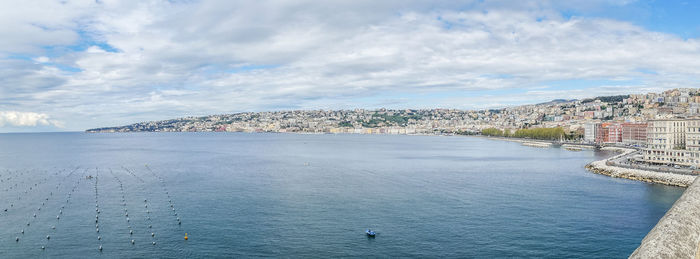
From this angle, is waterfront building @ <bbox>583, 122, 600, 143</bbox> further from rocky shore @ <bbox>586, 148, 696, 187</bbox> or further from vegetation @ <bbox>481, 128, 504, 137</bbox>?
rocky shore @ <bbox>586, 148, 696, 187</bbox>

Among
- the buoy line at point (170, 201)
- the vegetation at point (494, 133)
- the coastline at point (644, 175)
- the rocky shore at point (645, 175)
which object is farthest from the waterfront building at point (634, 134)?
the buoy line at point (170, 201)

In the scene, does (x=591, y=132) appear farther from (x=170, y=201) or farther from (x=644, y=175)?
(x=170, y=201)

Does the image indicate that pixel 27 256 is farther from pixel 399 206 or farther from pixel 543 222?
pixel 543 222

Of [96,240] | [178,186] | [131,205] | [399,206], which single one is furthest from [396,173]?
[96,240]

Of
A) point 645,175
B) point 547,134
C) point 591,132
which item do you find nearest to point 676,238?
point 645,175

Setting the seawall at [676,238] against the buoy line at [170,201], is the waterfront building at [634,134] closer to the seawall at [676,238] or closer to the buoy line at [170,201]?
the buoy line at [170,201]

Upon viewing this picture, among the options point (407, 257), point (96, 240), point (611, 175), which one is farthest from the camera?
point (611, 175)
